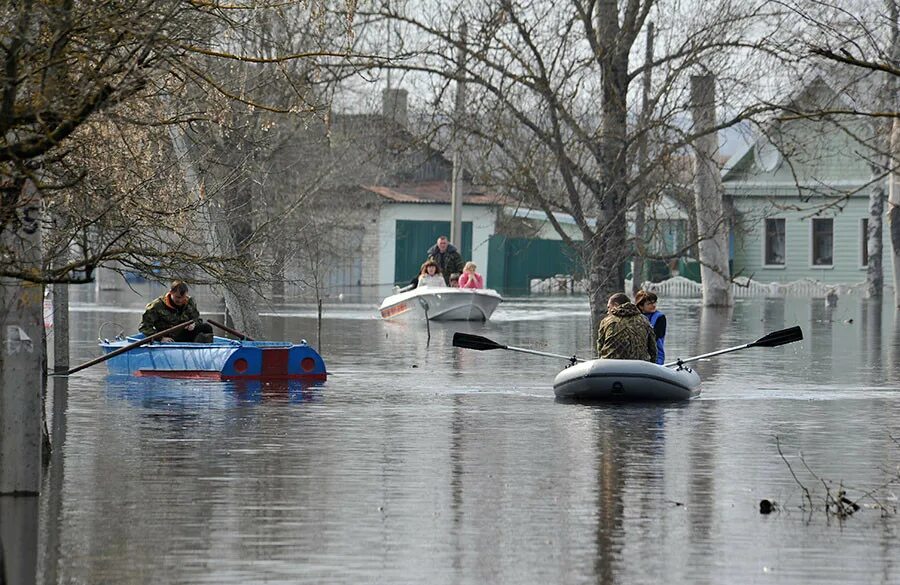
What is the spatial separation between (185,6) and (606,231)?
70.8ft

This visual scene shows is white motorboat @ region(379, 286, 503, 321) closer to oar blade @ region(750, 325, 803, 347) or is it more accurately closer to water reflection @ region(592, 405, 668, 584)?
oar blade @ region(750, 325, 803, 347)

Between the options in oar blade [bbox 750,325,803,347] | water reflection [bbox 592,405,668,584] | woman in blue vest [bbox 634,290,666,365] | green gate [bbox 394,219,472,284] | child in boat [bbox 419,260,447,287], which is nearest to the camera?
water reflection [bbox 592,405,668,584]

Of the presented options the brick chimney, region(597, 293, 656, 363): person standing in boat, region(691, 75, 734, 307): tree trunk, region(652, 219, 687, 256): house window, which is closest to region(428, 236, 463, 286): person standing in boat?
the brick chimney

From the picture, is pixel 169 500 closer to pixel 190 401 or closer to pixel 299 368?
pixel 190 401

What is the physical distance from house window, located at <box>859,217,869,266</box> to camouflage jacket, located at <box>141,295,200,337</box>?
155 feet

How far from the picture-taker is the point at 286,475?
47.8ft

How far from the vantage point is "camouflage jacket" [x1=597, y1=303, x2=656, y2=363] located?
21453 mm

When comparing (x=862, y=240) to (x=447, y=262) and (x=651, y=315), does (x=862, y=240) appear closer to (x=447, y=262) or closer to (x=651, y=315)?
(x=447, y=262)

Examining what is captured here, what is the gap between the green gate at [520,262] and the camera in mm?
79375

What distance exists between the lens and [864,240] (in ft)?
228

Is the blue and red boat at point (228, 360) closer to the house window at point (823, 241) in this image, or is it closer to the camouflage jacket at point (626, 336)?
the camouflage jacket at point (626, 336)

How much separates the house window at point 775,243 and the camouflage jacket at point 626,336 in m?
50.1

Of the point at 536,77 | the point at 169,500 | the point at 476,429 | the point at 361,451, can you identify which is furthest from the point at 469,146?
the point at 169,500

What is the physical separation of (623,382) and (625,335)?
62 centimetres
